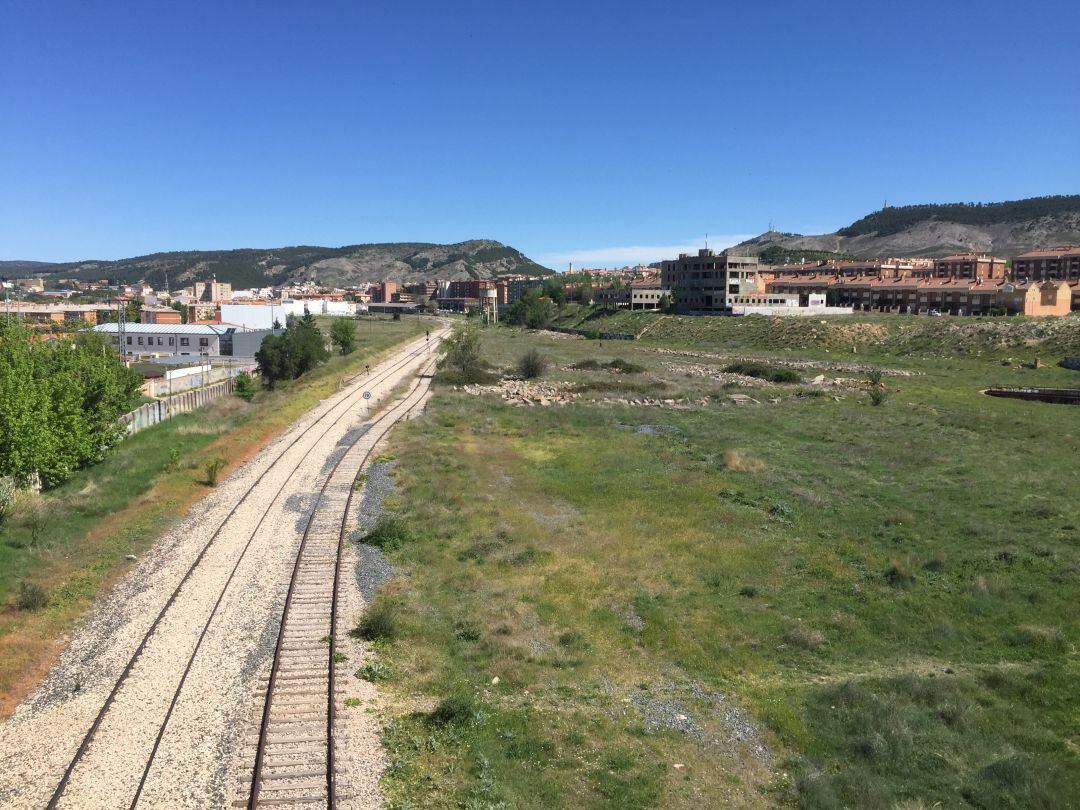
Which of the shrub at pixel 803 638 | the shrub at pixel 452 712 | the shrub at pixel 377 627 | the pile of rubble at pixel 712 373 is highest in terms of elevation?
the pile of rubble at pixel 712 373

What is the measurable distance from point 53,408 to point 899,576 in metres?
29.7

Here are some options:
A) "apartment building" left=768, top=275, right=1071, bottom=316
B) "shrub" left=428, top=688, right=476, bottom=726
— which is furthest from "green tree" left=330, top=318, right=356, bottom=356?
"apartment building" left=768, top=275, right=1071, bottom=316

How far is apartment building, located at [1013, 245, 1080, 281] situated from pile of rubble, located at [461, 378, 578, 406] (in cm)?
11643

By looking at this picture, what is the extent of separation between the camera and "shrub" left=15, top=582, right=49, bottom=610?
17.6 meters

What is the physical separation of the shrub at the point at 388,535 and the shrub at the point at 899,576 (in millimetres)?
13540

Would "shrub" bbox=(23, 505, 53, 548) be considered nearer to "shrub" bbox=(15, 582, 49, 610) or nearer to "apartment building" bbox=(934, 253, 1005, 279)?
"shrub" bbox=(15, 582, 49, 610)

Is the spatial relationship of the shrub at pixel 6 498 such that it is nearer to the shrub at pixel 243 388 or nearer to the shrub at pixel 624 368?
the shrub at pixel 243 388

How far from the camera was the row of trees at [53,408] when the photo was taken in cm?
2575

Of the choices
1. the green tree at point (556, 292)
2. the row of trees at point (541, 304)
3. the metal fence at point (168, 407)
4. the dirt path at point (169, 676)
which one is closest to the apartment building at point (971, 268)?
the row of trees at point (541, 304)

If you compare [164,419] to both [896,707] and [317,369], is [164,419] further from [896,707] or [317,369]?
[896,707]

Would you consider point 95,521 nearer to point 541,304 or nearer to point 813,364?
point 813,364

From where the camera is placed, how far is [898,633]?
17.7m

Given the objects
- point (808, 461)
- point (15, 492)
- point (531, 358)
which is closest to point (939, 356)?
point (531, 358)

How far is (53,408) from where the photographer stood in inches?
1155
